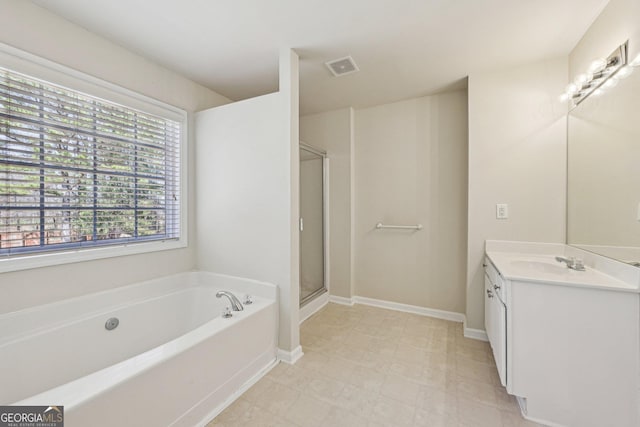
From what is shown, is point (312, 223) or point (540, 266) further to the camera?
point (312, 223)

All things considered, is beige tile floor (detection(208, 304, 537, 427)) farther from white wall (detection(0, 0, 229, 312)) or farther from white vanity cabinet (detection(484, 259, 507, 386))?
white wall (detection(0, 0, 229, 312))

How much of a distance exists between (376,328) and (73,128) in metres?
2.93

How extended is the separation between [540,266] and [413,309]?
4.59ft

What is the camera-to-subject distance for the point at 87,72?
69.9 inches

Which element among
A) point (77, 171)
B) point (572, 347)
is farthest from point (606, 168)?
point (77, 171)

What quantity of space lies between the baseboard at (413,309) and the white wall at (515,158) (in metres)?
0.36

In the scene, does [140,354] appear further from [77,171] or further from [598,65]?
[598,65]

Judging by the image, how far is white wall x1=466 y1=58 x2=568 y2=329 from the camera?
2.05 meters

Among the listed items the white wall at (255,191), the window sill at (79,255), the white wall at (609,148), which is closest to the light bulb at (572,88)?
the white wall at (609,148)

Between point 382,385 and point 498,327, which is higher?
point 498,327

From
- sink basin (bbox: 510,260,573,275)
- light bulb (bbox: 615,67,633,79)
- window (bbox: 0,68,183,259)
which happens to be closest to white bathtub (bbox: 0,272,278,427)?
window (bbox: 0,68,183,259)

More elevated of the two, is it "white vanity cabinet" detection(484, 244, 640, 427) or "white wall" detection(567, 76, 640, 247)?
"white wall" detection(567, 76, 640, 247)

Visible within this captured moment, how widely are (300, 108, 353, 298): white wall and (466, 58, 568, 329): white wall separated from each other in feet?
4.32

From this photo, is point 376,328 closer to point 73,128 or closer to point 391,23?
point 391,23
